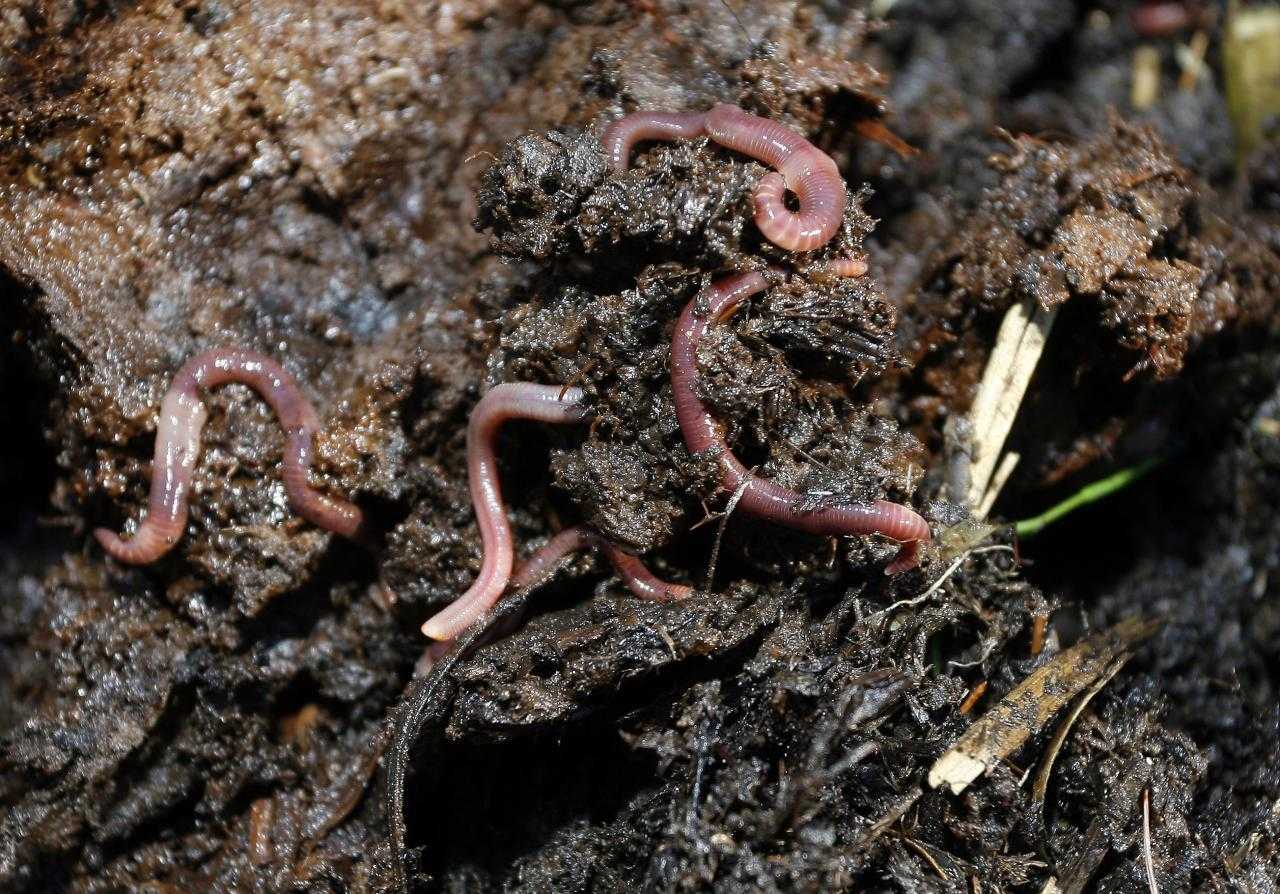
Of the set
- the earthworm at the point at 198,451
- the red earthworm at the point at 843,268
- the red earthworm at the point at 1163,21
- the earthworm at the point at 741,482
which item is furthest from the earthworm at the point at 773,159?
the red earthworm at the point at 1163,21

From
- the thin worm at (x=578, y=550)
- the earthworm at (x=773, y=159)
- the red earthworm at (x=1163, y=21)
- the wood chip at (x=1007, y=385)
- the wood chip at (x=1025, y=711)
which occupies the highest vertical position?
the earthworm at (x=773, y=159)

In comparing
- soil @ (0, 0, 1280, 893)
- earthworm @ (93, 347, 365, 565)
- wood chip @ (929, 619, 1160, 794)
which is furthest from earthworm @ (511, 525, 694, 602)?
wood chip @ (929, 619, 1160, 794)

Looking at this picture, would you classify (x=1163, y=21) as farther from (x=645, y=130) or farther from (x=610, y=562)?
(x=610, y=562)

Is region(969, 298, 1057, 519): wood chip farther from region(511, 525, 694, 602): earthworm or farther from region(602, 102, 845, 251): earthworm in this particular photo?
region(511, 525, 694, 602): earthworm

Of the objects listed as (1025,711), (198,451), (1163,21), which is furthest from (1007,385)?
(198,451)

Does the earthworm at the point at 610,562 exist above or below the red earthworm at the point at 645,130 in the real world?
below

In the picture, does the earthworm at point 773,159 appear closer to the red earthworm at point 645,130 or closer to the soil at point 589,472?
the red earthworm at point 645,130
